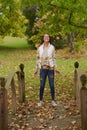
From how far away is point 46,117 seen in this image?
9141 mm

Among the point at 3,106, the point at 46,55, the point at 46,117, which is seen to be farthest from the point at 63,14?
the point at 3,106

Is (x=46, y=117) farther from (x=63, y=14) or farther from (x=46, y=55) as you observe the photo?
(x=63, y=14)

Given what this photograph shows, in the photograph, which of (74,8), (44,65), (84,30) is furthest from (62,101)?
(84,30)

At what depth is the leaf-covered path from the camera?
27.2 ft

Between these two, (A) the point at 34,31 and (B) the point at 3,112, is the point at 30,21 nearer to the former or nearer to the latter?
(A) the point at 34,31

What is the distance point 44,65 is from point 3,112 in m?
3.28

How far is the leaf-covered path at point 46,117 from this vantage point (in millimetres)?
8281

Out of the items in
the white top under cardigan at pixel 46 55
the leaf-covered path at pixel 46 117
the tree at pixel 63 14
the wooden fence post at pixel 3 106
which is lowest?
the leaf-covered path at pixel 46 117

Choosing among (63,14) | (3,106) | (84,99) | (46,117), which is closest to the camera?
(84,99)

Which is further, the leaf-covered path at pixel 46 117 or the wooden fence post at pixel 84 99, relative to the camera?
the leaf-covered path at pixel 46 117

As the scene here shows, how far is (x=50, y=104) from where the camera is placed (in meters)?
10.8

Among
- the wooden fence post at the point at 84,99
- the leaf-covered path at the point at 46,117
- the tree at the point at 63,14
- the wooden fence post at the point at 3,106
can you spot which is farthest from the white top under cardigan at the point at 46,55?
the wooden fence post at the point at 84,99

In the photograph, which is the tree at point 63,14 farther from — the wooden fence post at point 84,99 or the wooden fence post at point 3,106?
the wooden fence post at point 3,106

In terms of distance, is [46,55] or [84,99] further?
[46,55]
